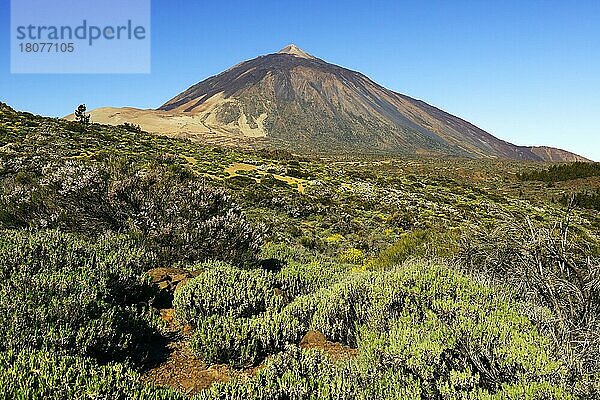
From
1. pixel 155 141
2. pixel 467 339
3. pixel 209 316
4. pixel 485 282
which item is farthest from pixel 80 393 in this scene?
pixel 155 141

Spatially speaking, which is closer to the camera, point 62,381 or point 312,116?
point 62,381

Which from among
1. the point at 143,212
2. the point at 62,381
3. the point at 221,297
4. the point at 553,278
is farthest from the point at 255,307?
the point at 143,212

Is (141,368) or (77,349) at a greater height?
(77,349)

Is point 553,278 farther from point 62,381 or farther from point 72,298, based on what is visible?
point 72,298

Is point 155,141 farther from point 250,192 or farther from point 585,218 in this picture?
point 585,218

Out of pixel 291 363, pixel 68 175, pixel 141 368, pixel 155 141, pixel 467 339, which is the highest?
pixel 155 141

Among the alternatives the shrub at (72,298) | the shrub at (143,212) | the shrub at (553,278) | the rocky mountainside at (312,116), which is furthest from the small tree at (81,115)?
the rocky mountainside at (312,116)

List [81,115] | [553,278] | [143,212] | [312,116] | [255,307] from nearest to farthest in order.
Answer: [553,278], [255,307], [143,212], [81,115], [312,116]

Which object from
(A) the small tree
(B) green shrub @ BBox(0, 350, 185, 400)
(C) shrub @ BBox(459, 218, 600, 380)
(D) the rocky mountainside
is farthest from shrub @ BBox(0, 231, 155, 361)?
(D) the rocky mountainside

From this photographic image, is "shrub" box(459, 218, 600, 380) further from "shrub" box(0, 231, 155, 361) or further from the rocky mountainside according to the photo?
the rocky mountainside
